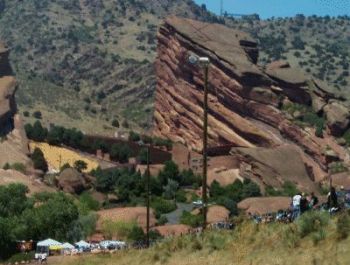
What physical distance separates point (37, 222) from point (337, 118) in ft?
230

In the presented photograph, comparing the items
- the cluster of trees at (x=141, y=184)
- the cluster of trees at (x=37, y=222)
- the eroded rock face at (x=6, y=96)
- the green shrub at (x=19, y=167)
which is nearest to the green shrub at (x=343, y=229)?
the cluster of trees at (x=37, y=222)

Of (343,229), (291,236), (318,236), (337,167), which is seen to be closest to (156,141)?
(337,167)

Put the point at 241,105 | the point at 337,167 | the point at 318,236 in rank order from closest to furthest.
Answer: the point at 318,236 → the point at 337,167 → the point at 241,105

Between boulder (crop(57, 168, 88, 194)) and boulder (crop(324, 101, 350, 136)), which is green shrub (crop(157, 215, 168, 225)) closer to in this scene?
boulder (crop(57, 168, 88, 194))

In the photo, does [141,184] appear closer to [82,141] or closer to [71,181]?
[71,181]

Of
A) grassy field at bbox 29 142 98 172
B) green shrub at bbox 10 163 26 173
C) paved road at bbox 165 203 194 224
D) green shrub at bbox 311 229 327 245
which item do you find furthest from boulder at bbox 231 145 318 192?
green shrub at bbox 311 229 327 245

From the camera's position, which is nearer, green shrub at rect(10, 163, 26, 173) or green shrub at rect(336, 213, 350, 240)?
green shrub at rect(336, 213, 350, 240)

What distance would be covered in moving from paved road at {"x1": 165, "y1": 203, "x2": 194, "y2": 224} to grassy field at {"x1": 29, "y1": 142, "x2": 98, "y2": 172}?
67.2 ft

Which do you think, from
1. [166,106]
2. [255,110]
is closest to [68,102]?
[166,106]

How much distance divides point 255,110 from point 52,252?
70681 millimetres

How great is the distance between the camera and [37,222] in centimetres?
6153

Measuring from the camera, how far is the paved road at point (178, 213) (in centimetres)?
8013

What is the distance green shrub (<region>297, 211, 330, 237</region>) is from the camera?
2017cm

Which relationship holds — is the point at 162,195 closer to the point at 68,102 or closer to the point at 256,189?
the point at 256,189
